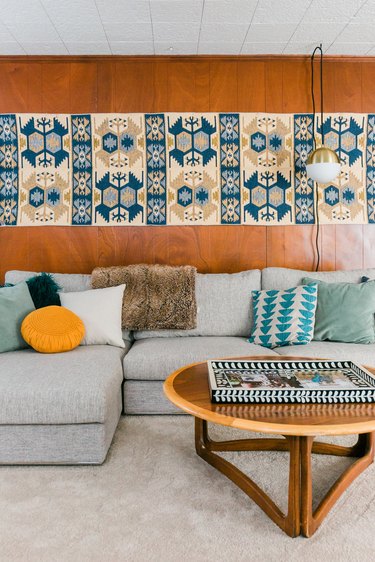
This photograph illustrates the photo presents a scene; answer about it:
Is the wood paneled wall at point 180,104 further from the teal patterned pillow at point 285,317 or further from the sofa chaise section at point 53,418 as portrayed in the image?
the sofa chaise section at point 53,418

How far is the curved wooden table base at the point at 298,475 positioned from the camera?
4.78 feet

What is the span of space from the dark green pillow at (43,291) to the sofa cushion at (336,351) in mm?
1448

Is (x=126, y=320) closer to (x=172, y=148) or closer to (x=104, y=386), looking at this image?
(x=104, y=386)

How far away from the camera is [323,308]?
2799 millimetres

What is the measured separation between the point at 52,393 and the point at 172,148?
2178 mm

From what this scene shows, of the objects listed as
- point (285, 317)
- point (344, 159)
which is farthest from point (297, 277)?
point (344, 159)

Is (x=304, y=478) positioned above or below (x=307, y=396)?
below

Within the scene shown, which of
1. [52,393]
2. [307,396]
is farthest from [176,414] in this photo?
[307,396]

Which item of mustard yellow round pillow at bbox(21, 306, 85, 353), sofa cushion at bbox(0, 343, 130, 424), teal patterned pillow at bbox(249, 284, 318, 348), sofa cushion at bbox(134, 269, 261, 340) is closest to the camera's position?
sofa cushion at bbox(0, 343, 130, 424)

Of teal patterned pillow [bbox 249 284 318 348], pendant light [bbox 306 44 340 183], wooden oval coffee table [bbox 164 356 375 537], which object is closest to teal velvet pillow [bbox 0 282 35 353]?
wooden oval coffee table [bbox 164 356 375 537]

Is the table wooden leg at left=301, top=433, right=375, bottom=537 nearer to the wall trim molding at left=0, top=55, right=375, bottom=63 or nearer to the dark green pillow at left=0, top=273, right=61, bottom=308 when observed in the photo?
the dark green pillow at left=0, top=273, right=61, bottom=308

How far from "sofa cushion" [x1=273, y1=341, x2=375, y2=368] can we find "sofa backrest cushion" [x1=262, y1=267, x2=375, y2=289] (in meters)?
0.55

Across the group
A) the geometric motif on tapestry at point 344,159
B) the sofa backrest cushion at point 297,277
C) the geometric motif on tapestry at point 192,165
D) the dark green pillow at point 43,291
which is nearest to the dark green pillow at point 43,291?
the dark green pillow at point 43,291

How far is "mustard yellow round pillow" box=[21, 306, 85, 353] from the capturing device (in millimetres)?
2422
